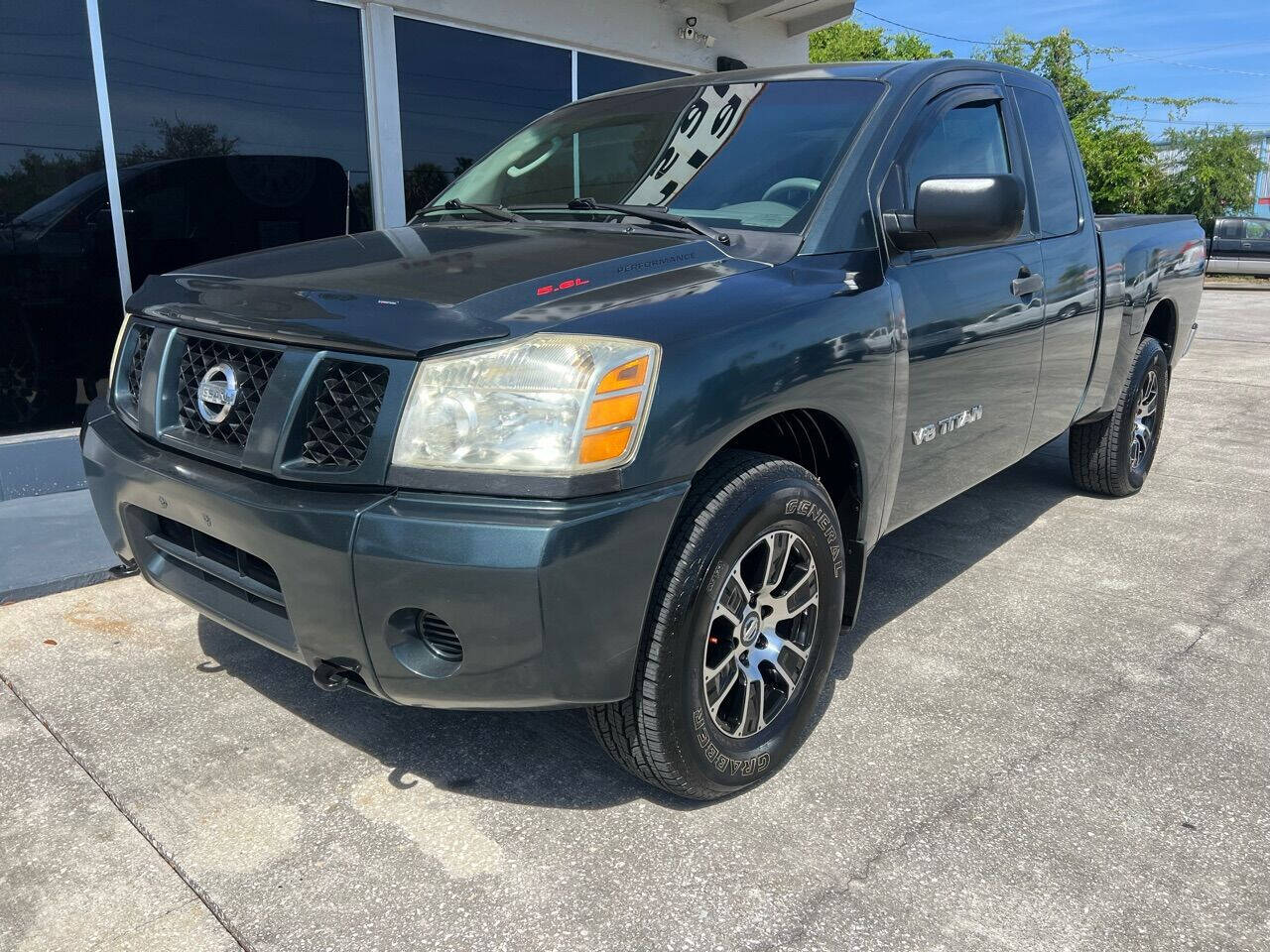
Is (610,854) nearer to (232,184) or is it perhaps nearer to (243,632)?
(243,632)

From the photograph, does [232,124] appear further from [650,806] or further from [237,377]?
[650,806]

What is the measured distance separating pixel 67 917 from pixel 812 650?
1822 millimetres

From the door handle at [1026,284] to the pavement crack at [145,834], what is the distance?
298cm

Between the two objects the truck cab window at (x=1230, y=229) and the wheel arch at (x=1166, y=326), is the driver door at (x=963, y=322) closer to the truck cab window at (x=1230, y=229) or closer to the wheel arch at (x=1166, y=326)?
the wheel arch at (x=1166, y=326)

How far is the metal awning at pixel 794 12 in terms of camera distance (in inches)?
356

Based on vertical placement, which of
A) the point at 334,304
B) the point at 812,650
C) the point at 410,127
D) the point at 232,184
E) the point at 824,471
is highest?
the point at 410,127

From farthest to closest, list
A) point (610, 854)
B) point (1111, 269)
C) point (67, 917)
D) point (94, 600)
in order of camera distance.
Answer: point (1111, 269)
point (94, 600)
point (610, 854)
point (67, 917)

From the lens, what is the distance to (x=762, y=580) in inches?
96.1

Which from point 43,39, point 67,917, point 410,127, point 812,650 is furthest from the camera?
point 410,127

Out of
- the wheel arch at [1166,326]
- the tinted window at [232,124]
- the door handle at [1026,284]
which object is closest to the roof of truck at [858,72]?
the door handle at [1026,284]

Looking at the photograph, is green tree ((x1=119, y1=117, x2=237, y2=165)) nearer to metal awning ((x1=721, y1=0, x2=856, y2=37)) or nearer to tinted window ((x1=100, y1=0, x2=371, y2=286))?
tinted window ((x1=100, y1=0, x2=371, y2=286))

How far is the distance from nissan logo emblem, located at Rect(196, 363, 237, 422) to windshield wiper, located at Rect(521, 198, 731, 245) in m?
1.21

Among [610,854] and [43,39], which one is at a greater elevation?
[43,39]

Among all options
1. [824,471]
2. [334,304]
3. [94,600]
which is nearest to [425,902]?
[334,304]
